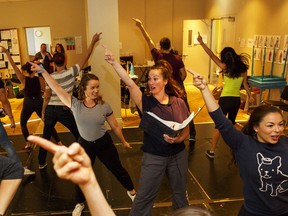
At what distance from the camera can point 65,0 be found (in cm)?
924

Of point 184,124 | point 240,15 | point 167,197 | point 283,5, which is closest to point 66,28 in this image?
point 240,15

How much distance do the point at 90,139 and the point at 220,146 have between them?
265 cm

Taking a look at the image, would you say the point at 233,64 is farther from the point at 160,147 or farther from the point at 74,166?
the point at 74,166

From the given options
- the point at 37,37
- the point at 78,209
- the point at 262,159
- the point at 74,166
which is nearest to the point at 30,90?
the point at 78,209

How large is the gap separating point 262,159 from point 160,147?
84cm

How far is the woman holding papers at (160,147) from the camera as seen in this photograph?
2.40 meters

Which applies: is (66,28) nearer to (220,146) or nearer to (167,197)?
(220,146)

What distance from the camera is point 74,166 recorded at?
830 millimetres

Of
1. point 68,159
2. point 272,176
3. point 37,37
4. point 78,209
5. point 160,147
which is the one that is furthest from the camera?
point 37,37

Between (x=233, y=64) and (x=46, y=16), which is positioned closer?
(x=233, y=64)

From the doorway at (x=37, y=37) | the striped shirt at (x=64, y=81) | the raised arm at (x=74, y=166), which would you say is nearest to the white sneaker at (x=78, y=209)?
the striped shirt at (x=64, y=81)

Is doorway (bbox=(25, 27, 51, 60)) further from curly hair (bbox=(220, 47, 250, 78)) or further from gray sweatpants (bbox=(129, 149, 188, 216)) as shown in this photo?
gray sweatpants (bbox=(129, 149, 188, 216))

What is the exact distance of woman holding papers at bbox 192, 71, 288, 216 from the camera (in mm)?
1733

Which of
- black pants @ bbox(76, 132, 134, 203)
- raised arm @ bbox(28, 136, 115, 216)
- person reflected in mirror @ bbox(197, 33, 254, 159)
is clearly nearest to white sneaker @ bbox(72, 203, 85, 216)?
black pants @ bbox(76, 132, 134, 203)
